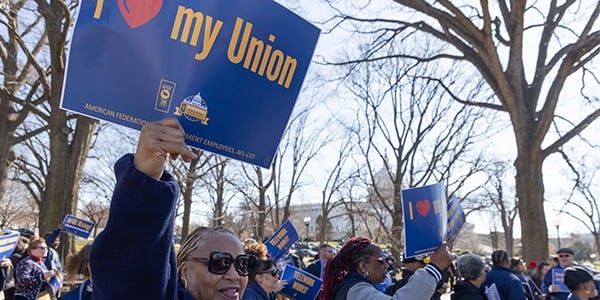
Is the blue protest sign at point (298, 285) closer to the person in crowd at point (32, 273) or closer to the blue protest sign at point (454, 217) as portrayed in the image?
the blue protest sign at point (454, 217)

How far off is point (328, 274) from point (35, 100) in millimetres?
16978

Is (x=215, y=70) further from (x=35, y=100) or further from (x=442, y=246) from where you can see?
(x=35, y=100)

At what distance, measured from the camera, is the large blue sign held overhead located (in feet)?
5.98

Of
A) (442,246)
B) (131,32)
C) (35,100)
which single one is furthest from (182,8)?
(35,100)

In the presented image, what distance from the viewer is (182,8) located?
6.19 ft

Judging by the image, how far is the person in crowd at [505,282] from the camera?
6.58 metres

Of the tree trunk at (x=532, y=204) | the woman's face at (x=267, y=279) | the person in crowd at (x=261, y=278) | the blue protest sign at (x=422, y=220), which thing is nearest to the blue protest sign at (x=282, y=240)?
the person in crowd at (x=261, y=278)

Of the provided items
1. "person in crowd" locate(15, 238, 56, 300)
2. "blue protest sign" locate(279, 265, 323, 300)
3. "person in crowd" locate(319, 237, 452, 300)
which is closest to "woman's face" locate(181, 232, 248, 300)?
"person in crowd" locate(319, 237, 452, 300)

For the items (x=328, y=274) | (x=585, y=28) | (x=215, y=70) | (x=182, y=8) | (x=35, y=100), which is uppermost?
(x=585, y=28)

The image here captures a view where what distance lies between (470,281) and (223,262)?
4440mm

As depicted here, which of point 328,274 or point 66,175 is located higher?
point 66,175

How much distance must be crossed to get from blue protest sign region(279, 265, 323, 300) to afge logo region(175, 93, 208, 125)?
15.1 feet

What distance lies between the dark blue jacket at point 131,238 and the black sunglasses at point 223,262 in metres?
0.45

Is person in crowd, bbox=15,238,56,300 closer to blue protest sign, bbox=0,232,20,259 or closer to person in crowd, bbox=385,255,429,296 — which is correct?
blue protest sign, bbox=0,232,20,259
